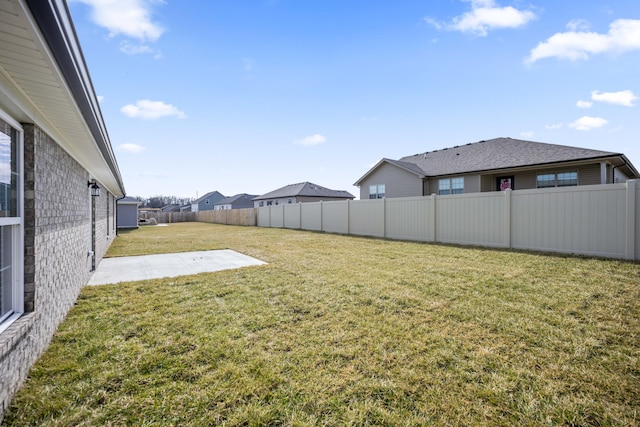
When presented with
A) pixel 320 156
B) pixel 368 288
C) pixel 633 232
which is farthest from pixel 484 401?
pixel 320 156

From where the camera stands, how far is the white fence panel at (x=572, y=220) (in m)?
6.92

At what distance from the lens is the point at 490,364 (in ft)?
8.47

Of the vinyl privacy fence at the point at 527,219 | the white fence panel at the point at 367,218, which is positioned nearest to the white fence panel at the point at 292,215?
the white fence panel at the point at 367,218

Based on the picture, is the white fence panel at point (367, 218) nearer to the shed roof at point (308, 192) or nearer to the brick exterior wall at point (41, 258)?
the brick exterior wall at point (41, 258)

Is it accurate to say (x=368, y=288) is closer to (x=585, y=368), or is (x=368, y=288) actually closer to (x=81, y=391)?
(x=585, y=368)

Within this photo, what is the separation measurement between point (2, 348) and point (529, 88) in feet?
47.9

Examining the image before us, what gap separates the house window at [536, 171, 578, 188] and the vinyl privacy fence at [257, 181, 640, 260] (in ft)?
23.3

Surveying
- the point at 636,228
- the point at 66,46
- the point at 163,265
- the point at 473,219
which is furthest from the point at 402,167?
the point at 66,46

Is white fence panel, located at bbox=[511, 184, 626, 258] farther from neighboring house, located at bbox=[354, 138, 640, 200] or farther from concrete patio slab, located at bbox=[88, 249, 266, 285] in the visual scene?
concrete patio slab, located at bbox=[88, 249, 266, 285]

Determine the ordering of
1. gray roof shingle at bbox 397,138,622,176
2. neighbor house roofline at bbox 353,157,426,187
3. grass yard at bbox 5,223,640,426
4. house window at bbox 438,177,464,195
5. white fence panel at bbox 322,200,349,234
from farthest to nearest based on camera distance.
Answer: neighbor house roofline at bbox 353,157,426,187
house window at bbox 438,177,464,195
white fence panel at bbox 322,200,349,234
gray roof shingle at bbox 397,138,622,176
grass yard at bbox 5,223,640,426

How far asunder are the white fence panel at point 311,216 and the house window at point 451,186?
7467mm

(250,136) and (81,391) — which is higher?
(250,136)

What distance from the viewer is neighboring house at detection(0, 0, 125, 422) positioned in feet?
5.69

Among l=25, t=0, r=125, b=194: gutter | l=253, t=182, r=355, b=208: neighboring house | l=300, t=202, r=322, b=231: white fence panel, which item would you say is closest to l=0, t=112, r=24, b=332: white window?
l=25, t=0, r=125, b=194: gutter
